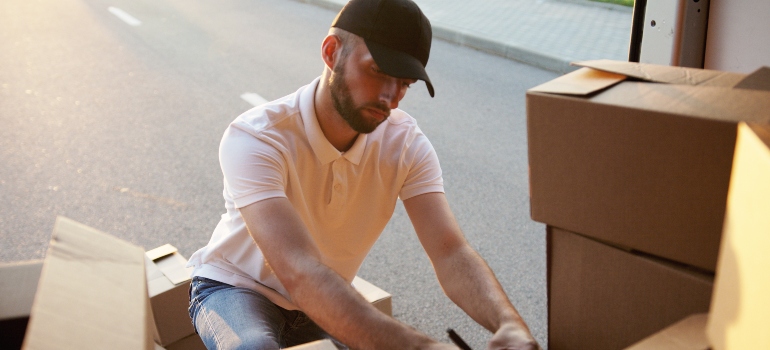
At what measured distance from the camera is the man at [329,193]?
1.80 m

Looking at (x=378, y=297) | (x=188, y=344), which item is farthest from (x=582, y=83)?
(x=188, y=344)

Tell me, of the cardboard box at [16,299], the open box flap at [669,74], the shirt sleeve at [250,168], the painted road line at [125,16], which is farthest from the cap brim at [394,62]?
the painted road line at [125,16]

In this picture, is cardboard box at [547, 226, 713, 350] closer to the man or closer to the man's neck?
the man

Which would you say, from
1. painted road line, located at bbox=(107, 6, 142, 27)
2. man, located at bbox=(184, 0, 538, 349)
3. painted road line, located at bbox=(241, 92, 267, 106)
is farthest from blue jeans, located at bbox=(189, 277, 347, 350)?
painted road line, located at bbox=(107, 6, 142, 27)

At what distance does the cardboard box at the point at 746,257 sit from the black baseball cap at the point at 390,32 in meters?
1.00

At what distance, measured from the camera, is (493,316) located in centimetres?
177

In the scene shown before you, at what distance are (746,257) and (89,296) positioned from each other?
915 millimetres

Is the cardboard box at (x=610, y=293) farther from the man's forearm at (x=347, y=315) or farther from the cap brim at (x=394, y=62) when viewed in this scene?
the cap brim at (x=394, y=62)

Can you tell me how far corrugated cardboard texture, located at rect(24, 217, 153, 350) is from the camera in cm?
101

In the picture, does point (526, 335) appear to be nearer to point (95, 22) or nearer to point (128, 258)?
point (128, 258)

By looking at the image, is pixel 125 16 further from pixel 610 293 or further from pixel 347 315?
pixel 610 293

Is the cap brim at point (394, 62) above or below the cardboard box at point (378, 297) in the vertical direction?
above

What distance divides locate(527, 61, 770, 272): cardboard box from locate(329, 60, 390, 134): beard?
1.91 ft

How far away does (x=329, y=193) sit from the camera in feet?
6.68
